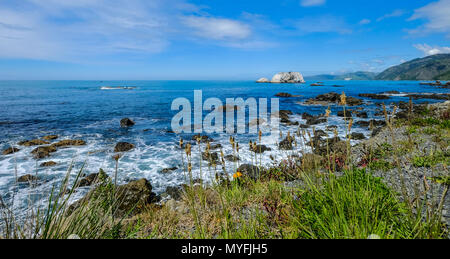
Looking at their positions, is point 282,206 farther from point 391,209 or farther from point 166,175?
point 166,175

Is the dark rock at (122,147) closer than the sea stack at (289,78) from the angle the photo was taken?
Yes

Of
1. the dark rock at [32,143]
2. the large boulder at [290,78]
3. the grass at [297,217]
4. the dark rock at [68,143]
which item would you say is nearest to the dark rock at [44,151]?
the dark rock at [68,143]

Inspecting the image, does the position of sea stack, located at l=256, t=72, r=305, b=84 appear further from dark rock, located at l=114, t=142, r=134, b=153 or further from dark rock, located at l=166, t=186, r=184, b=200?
dark rock, located at l=166, t=186, r=184, b=200

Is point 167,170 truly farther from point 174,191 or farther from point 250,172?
point 250,172

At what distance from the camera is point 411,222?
252 centimetres

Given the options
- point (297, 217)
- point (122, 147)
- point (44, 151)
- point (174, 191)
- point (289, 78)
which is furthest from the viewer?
point (289, 78)

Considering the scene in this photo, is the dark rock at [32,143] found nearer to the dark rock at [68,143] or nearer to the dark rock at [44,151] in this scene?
the dark rock at [68,143]

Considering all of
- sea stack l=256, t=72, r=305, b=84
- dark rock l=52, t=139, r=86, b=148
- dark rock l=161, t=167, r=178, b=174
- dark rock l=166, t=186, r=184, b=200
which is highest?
sea stack l=256, t=72, r=305, b=84

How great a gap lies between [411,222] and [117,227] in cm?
393

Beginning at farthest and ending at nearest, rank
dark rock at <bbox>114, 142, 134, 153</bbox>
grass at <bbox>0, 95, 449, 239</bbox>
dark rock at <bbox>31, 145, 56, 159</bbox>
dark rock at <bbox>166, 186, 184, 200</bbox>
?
dark rock at <bbox>114, 142, 134, 153</bbox>
dark rock at <bbox>31, 145, 56, 159</bbox>
dark rock at <bbox>166, 186, 184, 200</bbox>
grass at <bbox>0, 95, 449, 239</bbox>

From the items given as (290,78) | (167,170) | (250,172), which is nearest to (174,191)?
(167,170)

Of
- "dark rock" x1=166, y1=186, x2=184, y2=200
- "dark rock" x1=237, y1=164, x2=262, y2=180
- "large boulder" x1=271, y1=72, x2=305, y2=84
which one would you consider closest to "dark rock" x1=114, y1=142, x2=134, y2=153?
"dark rock" x1=166, y1=186, x2=184, y2=200

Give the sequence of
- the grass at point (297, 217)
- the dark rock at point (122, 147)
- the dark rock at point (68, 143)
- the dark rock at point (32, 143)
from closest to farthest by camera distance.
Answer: the grass at point (297, 217) → the dark rock at point (122, 147) → the dark rock at point (68, 143) → the dark rock at point (32, 143)

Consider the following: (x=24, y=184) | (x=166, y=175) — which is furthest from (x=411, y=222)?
(x=24, y=184)
